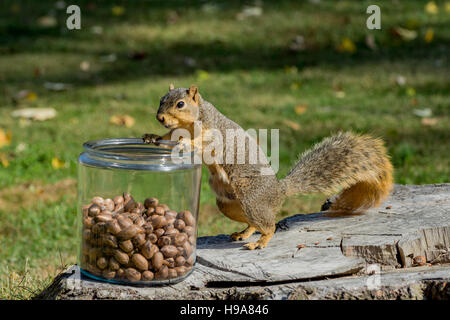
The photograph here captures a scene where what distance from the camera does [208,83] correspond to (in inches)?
A: 217

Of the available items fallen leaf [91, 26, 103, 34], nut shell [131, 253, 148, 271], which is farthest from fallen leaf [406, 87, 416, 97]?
nut shell [131, 253, 148, 271]

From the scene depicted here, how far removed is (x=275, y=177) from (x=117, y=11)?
5406 millimetres

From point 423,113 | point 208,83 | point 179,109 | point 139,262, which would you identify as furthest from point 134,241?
point 208,83

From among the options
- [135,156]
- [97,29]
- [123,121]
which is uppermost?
[97,29]

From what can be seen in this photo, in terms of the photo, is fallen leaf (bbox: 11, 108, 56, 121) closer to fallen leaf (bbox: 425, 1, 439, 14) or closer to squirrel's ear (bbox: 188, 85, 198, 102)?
squirrel's ear (bbox: 188, 85, 198, 102)

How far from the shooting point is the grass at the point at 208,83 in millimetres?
3582

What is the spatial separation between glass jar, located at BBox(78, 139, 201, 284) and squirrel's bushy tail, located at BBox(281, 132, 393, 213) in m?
0.52

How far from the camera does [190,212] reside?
83.3 inches

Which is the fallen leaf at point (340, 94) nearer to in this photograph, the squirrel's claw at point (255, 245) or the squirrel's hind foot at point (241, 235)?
the squirrel's hind foot at point (241, 235)

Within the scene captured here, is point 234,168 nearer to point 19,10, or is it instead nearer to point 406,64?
point 406,64

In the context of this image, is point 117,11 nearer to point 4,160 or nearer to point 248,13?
point 248,13

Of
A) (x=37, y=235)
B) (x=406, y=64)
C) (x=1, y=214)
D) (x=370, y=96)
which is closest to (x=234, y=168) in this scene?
(x=37, y=235)

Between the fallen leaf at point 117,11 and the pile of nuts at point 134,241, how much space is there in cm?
556
